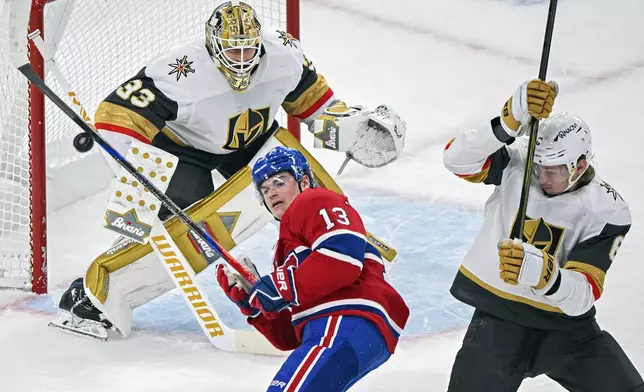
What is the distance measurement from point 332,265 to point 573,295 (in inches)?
22.5

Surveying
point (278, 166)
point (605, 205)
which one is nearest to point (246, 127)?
point (278, 166)

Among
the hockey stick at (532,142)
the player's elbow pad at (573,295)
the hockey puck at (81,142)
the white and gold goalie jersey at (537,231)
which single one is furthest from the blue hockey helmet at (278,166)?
the hockey puck at (81,142)

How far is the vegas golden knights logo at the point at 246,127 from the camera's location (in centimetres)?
387

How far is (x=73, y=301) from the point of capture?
13.0 ft

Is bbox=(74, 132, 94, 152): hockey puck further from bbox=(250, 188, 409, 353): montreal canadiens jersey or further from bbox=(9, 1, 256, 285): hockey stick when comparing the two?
bbox=(250, 188, 409, 353): montreal canadiens jersey

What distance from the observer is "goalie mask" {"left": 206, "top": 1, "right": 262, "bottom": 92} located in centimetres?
368

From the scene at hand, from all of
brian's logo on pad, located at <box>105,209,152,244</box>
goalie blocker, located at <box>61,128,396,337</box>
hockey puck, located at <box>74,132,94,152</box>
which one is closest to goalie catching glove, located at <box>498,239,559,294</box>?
goalie blocker, located at <box>61,128,396,337</box>

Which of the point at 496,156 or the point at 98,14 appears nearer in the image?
the point at 496,156

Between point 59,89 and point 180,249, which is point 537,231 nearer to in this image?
point 180,249

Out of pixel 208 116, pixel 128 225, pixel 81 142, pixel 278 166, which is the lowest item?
pixel 81 142

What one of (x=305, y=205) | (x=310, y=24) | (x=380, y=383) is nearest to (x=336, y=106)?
(x=380, y=383)

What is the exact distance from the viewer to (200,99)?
3.79 meters

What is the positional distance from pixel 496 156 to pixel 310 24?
3256 millimetres

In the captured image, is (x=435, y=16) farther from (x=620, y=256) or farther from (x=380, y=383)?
(x=380, y=383)
